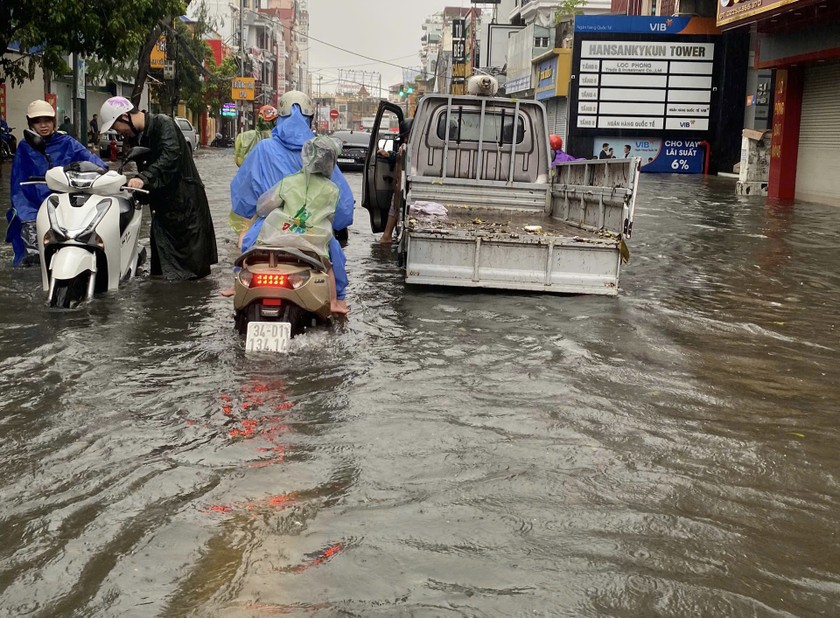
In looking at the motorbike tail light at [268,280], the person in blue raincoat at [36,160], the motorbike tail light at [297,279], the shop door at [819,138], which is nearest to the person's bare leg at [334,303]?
the motorbike tail light at [297,279]

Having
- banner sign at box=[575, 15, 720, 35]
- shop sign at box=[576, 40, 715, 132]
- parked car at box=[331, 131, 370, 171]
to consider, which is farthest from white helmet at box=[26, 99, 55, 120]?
shop sign at box=[576, 40, 715, 132]

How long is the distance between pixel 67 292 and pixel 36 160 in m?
2.39

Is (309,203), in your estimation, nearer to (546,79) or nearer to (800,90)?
(800,90)

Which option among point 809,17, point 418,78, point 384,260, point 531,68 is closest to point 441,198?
point 384,260

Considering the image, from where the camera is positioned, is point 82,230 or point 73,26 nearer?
point 82,230

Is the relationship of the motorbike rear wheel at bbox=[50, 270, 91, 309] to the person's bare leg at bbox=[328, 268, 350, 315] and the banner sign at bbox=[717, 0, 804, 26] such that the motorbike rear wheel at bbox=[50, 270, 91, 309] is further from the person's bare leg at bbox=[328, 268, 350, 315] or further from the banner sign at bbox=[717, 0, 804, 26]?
the banner sign at bbox=[717, 0, 804, 26]

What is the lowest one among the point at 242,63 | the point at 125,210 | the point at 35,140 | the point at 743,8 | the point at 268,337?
the point at 268,337

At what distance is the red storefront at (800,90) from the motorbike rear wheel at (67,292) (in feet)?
54.6

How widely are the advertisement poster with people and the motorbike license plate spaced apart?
1338 inches

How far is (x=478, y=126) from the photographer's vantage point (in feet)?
40.0

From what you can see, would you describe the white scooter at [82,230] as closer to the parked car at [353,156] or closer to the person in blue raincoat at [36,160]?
the person in blue raincoat at [36,160]

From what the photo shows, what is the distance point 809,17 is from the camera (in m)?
21.3

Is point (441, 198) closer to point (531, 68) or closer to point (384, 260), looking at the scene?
Answer: point (384, 260)

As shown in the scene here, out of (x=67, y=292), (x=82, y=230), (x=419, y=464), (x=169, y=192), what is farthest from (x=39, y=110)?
(x=419, y=464)
